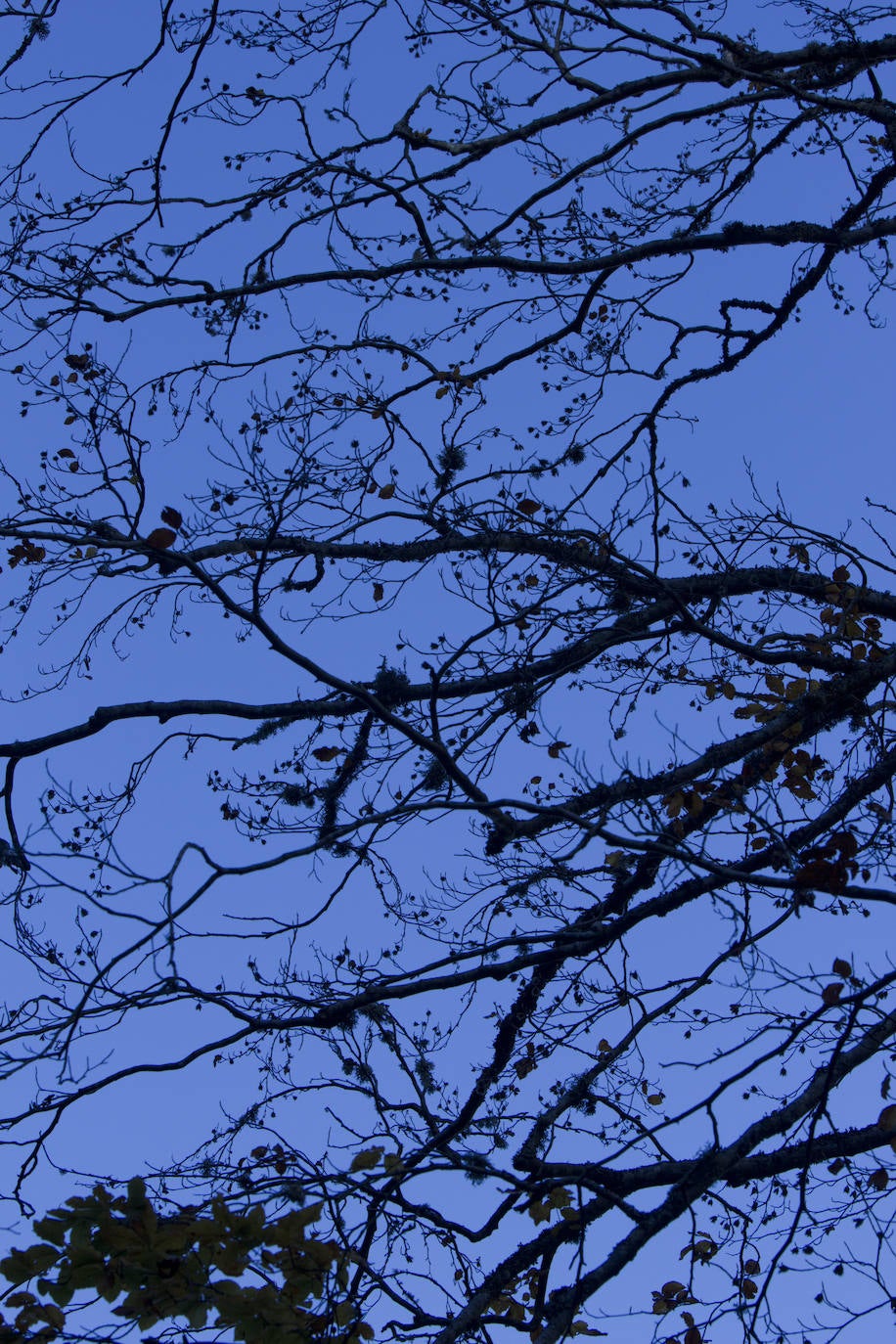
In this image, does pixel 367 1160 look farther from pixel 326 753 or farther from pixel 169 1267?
pixel 326 753

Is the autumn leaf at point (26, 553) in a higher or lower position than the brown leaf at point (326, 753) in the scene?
higher

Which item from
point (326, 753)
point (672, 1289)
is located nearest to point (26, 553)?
point (326, 753)

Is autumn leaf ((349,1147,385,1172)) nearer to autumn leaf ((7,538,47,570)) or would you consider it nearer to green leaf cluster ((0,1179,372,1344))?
green leaf cluster ((0,1179,372,1344))

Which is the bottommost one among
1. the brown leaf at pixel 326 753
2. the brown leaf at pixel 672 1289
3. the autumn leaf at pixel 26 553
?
the brown leaf at pixel 672 1289

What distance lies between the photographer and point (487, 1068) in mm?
6070

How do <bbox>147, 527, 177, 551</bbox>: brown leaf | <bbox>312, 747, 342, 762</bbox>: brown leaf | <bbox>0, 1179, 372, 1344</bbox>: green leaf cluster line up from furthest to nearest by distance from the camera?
<bbox>312, 747, 342, 762</bbox>: brown leaf, <bbox>147, 527, 177, 551</bbox>: brown leaf, <bbox>0, 1179, 372, 1344</bbox>: green leaf cluster

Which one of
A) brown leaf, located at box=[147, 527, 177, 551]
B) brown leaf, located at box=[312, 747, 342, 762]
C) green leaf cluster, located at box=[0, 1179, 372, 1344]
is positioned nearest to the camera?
green leaf cluster, located at box=[0, 1179, 372, 1344]

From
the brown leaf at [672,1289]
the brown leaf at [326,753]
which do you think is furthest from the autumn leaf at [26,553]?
the brown leaf at [672,1289]

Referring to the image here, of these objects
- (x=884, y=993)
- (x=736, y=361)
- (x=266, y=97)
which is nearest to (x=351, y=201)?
(x=266, y=97)

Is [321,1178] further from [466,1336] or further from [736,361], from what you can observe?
[736,361]

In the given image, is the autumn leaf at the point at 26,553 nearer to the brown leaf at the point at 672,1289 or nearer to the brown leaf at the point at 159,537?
the brown leaf at the point at 159,537

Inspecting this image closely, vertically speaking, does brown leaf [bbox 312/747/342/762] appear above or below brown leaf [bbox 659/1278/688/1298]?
above

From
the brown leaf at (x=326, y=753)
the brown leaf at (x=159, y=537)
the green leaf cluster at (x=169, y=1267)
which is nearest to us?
Answer: the green leaf cluster at (x=169, y=1267)

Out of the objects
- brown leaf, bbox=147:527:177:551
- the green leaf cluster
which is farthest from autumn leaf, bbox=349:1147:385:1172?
brown leaf, bbox=147:527:177:551
